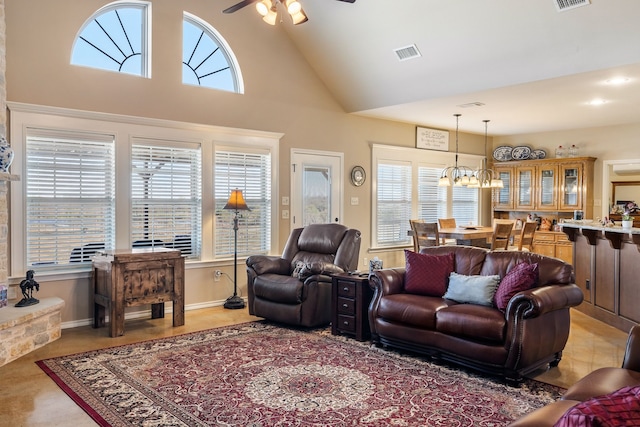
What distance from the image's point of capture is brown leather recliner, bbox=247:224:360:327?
190 inches

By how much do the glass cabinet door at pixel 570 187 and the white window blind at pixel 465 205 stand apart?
5.35 ft

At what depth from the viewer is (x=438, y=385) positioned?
338 centimetres

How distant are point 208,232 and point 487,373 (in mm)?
3686

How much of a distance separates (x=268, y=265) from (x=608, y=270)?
11.9 feet

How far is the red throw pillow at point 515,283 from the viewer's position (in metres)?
3.60

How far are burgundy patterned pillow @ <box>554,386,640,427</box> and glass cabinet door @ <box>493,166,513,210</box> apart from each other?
29.1ft

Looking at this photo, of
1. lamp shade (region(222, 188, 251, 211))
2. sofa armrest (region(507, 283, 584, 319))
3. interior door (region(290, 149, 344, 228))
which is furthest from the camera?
interior door (region(290, 149, 344, 228))

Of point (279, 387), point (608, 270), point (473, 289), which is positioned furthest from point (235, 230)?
point (608, 270)

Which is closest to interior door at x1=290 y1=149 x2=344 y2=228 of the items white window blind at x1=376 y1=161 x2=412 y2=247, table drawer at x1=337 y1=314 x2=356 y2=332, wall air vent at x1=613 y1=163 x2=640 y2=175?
white window blind at x1=376 y1=161 x2=412 y2=247

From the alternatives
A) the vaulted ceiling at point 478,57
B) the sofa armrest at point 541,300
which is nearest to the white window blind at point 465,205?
the vaulted ceiling at point 478,57

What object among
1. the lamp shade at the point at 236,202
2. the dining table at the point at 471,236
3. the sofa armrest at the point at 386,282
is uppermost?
the lamp shade at the point at 236,202

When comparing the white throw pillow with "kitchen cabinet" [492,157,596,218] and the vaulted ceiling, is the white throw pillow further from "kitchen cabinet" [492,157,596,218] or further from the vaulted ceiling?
"kitchen cabinet" [492,157,596,218]

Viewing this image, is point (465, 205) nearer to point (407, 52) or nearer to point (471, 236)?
point (471, 236)

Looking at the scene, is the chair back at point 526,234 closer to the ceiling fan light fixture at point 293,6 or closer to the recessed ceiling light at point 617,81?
the recessed ceiling light at point 617,81
